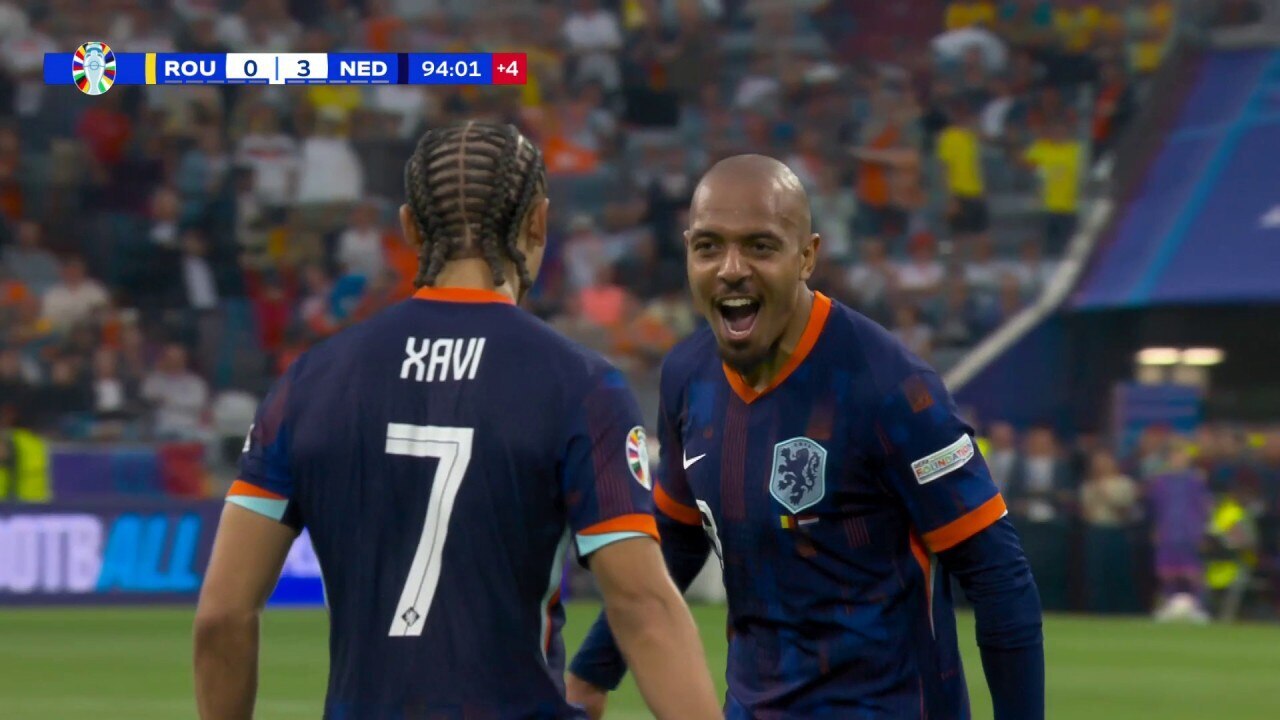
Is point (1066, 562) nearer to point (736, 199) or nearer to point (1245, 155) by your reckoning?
point (1245, 155)

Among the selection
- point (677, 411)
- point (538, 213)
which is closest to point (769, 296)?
point (677, 411)

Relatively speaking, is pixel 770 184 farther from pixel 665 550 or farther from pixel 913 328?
pixel 913 328

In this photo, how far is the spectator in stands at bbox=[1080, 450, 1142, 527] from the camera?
17.7 metres

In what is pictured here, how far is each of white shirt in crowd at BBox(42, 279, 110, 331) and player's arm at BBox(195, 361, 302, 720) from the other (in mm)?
14985

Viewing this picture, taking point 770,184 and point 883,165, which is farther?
point 883,165

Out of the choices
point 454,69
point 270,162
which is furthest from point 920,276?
point 454,69

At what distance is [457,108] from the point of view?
20.2m

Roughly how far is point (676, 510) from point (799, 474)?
466 mm

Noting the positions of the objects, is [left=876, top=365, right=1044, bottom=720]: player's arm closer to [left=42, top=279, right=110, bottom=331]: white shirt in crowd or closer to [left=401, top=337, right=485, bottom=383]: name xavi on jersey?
[left=401, top=337, right=485, bottom=383]: name xavi on jersey

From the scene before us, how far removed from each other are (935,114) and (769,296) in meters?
18.0

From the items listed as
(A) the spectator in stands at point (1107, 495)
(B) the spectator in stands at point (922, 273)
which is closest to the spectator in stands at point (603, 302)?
(B) the spectator in stands at point (922, 273)

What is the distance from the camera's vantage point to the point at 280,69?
9.22 meters

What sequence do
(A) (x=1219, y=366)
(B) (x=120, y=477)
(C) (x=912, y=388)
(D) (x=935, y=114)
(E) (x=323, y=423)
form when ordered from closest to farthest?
(E) (x=323, y=423)
(C) (x=912, y=388)
(B) (x=120, y=477)
(A) (x=1219, y=366)
(D) (x=935, y=114)

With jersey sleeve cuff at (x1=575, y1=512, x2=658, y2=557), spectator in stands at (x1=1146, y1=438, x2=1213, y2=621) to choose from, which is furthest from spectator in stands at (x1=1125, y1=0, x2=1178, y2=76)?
jersey sleeve cuff at (x1=575, y1=512, x2=658, y2=557)
